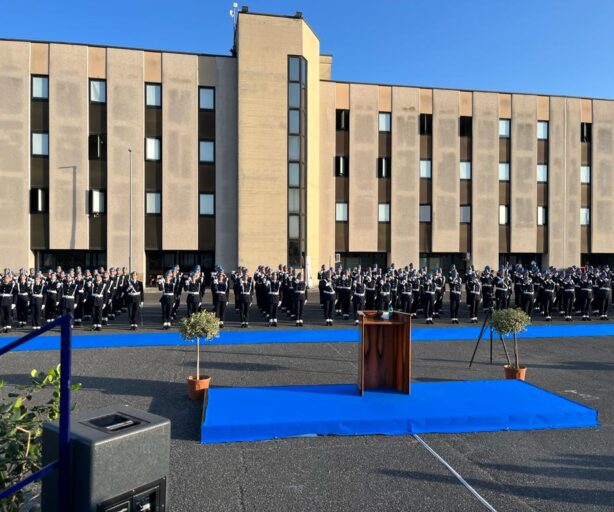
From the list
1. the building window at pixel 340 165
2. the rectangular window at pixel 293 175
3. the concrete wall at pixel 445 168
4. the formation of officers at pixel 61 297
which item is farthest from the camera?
the concrete wall at pixel 445 168

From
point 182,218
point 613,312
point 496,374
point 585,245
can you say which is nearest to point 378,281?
point 496,374

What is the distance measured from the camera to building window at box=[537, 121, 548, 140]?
34375mm

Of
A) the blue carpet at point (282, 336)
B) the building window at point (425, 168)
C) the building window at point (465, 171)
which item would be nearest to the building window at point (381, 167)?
the building window at point (425, 168)

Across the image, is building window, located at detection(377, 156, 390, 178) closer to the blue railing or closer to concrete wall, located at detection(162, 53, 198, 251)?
concrete wall, located at detection(162, 53, 198, 251)

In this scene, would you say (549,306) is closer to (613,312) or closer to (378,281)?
(613,312)

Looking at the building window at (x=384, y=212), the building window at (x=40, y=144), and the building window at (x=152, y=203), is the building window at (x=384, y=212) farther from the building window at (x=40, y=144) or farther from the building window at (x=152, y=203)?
the building window at (x=40, y=144)

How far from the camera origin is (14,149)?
26.8 m

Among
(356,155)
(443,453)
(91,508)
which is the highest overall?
(356,155)

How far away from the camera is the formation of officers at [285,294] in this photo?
→ 1535cm

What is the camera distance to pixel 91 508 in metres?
2.24

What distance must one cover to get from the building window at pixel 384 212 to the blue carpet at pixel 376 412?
81.2 ft

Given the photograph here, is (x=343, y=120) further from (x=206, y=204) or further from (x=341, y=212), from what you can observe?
(x=206, y=204)

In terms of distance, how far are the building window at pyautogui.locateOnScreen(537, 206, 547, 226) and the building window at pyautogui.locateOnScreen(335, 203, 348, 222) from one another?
1339 cm

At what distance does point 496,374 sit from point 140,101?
24885mm
